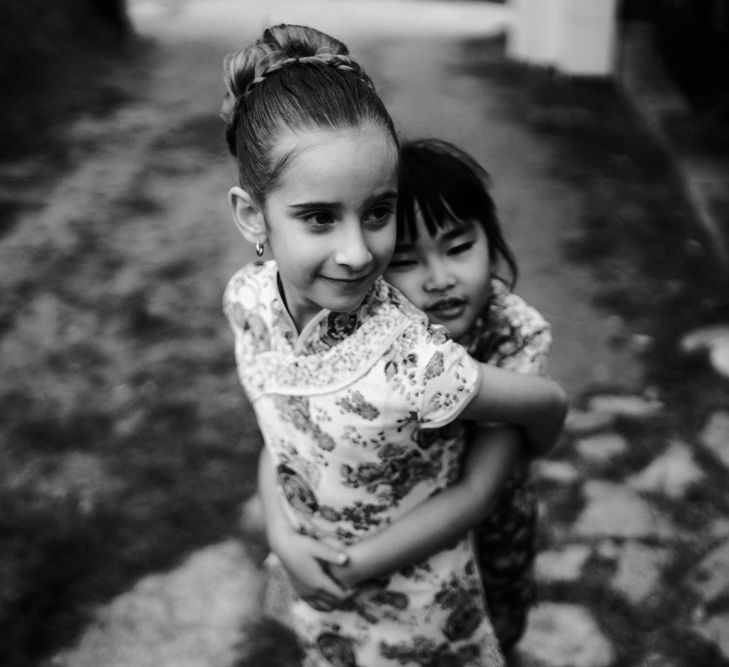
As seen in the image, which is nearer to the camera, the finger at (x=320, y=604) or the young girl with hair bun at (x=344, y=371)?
the young girl with hair bun at (x=344, y=371)

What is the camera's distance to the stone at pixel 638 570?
2223mm

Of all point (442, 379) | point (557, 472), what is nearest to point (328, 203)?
point (442, 379)

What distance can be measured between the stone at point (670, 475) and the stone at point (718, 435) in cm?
8

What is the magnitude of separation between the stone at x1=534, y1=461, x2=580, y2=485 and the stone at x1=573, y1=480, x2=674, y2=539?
0.21ft

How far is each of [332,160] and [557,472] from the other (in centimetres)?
180

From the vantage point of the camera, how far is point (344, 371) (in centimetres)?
124

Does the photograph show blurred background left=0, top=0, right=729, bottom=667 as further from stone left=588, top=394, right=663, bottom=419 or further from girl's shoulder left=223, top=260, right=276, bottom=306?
girl's shoulder left=223, top=260, right=276, bottom=306

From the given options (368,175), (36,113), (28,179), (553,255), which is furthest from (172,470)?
(36,113)

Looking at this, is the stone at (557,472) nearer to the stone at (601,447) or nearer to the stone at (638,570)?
the stone at (601,447)

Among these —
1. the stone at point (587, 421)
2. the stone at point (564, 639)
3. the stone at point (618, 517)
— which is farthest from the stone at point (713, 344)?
the stone at point (564, 639)

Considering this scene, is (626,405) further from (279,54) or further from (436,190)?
(279,54)

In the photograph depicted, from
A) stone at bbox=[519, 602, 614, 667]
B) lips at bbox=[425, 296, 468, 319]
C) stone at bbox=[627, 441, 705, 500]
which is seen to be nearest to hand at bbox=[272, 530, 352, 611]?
lips at bbox=[425, 296, 468, 319]

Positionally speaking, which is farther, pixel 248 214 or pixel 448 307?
pixel 448 307

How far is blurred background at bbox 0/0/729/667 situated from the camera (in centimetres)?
226
